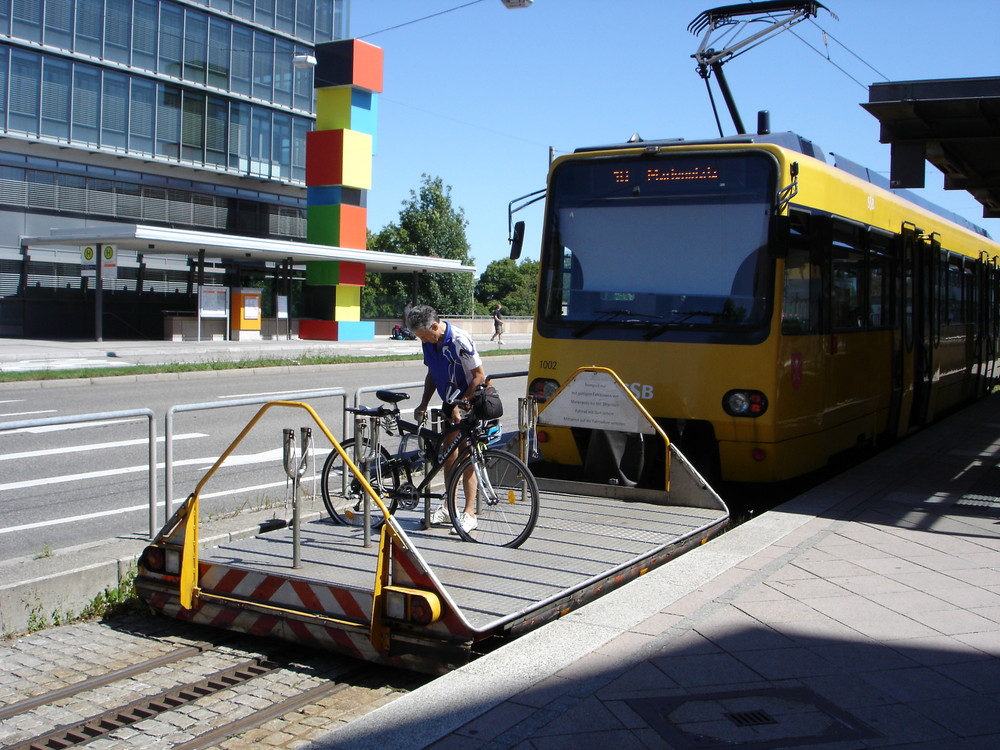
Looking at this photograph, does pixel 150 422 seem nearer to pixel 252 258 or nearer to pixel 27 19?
pixel 252 258

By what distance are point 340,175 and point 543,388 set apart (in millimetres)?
33535

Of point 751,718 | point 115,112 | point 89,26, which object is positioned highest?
point 89,26

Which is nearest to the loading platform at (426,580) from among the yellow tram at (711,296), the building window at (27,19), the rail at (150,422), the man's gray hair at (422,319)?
the rail at (150,422)

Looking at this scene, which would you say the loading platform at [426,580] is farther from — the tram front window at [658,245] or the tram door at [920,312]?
the tram door at [920,312]

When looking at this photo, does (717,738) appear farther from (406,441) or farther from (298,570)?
(406,441)

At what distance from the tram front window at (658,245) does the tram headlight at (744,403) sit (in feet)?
1.88

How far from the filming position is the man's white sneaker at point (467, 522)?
22.8 ft

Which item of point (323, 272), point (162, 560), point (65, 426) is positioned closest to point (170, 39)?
point (323, 272)

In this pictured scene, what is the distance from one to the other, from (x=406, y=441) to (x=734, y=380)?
2929 mm

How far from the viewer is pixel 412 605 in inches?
204

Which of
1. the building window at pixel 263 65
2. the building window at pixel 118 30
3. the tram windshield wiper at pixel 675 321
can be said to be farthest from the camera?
the building window at pixel 263 65

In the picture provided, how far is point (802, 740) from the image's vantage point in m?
3.93

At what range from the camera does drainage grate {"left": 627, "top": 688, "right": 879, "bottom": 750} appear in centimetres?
391

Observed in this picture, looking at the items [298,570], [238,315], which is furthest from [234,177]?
[298,570]
